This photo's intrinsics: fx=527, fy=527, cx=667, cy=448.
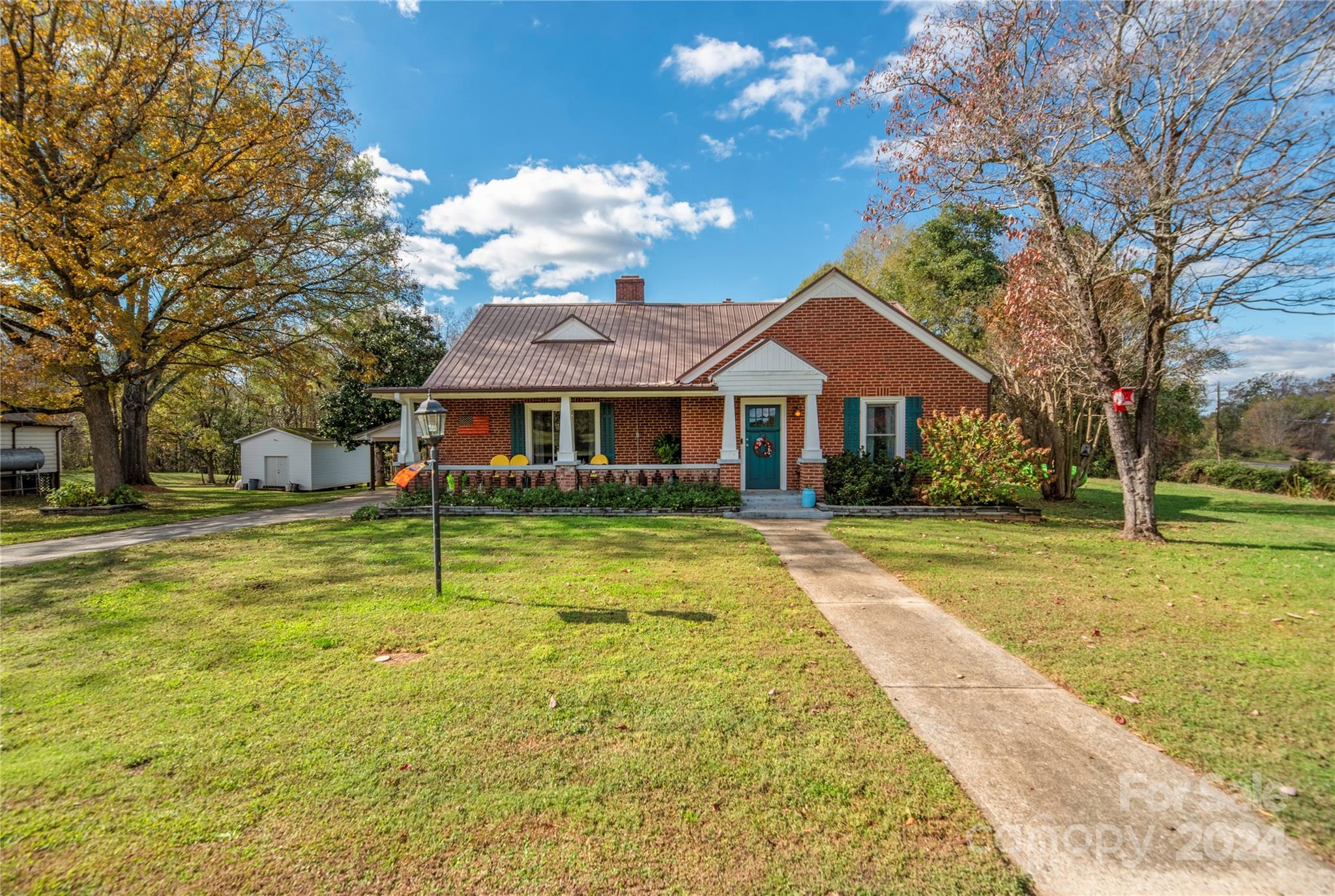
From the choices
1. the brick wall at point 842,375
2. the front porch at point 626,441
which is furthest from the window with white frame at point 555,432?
the brick wall at point 842,375

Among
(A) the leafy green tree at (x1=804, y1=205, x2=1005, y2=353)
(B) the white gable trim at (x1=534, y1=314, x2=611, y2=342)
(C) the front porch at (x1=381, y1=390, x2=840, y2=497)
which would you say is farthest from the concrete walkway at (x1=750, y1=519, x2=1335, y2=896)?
(A) the leafy green tree at (x1=804, y1=205, x2=1005, y2=353)

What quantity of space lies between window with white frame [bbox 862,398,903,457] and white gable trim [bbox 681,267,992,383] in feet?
5.46

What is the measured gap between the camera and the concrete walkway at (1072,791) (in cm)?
221

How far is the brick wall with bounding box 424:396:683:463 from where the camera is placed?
1442cm

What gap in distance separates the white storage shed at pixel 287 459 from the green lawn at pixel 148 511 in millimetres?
1500

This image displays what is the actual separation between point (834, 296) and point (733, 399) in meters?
3.72

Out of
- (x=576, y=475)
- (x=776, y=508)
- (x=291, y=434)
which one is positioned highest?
(x=291, y=434)

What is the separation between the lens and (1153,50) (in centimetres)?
803

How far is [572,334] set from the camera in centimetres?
1630

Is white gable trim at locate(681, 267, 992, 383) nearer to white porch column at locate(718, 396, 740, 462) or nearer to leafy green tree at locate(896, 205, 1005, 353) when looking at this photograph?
white porch column at locate(718, 396, 740, 462)

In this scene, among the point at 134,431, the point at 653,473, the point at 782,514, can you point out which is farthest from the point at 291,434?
the point at 782,514

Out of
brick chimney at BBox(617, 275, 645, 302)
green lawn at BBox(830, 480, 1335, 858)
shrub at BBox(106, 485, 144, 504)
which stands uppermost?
brick chimney at BBox(617, 275, 645, 302)

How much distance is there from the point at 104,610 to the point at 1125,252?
15148mm

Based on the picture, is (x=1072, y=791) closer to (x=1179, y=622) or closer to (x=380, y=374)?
(x=1179, y=622)
